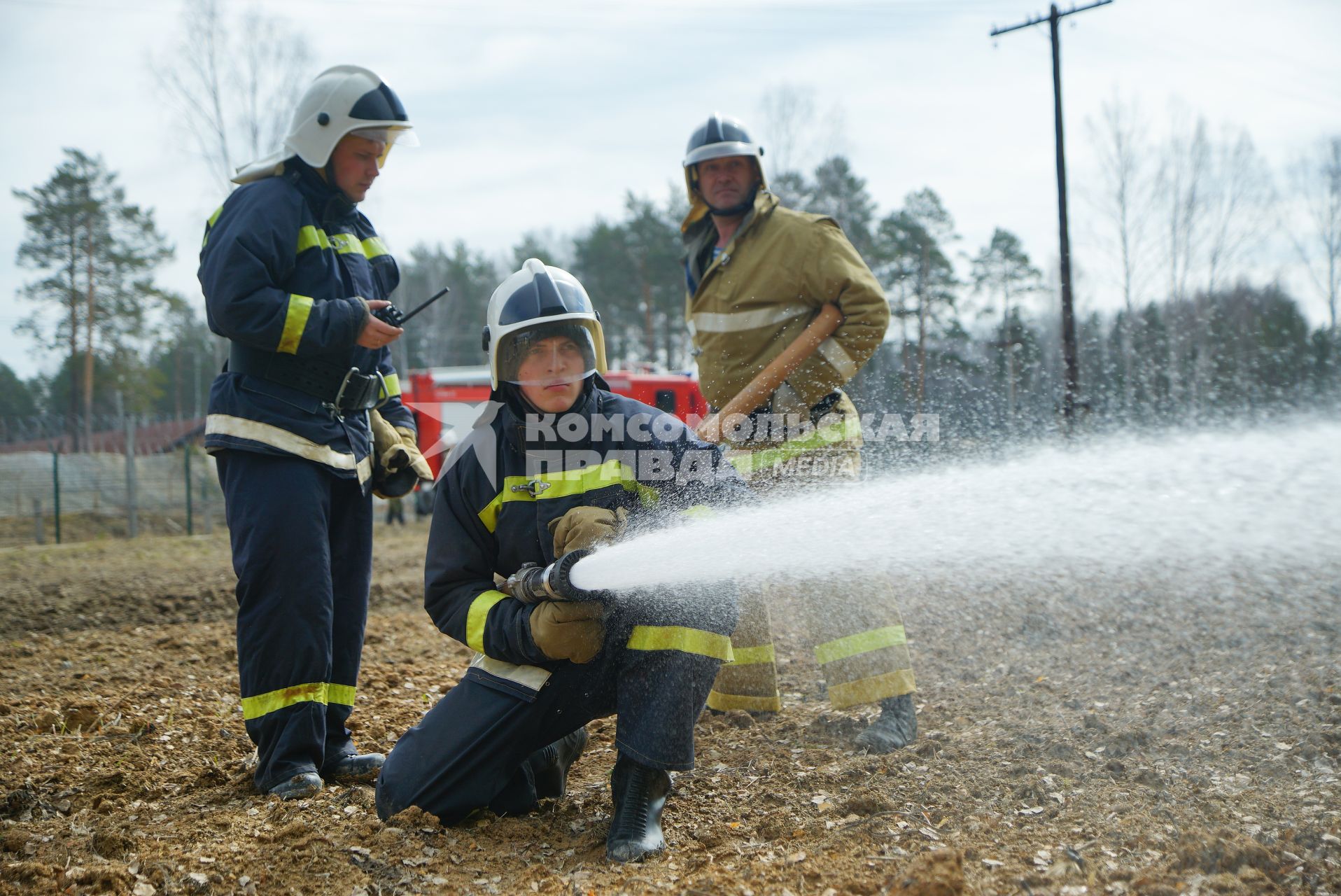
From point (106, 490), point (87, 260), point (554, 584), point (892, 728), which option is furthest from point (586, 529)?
point (87, 260)

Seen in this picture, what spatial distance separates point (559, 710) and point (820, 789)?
0.86m

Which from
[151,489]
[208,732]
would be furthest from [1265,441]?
[151,489]

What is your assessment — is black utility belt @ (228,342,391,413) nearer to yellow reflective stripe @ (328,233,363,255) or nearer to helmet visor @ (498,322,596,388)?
yellow reflective stripe @ (328,233,363,255)

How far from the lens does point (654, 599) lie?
2.68 meters

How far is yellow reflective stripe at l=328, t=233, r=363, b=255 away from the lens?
11.1ft

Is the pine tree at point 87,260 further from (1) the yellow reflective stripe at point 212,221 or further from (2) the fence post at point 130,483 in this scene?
(1) the yellow reflective stripe at point 212,221

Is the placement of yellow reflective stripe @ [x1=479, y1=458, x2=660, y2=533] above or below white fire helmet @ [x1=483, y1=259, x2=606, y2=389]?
below

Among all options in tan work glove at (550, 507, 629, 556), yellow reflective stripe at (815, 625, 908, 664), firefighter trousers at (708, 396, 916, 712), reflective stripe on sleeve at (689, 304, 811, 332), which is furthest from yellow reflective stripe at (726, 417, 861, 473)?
tan work glove at (550, 507, 629, 556)

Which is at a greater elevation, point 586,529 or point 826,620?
point 586,529

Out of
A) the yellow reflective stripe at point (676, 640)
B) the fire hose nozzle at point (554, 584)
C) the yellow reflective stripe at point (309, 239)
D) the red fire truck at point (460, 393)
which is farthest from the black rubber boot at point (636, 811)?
the red fire truck at point (460, 393)

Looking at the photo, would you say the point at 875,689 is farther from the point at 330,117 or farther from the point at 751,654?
the point at 330,117

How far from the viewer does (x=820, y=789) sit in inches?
116

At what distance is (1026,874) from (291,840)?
186 cm

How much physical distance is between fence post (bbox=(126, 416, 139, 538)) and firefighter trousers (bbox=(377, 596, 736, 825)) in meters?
13.6
